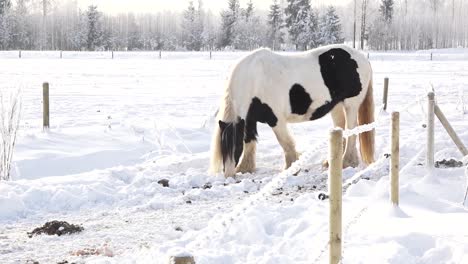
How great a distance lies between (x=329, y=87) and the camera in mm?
7828

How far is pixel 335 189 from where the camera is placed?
123 inches

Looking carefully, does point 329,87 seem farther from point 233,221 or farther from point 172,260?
point 172,260

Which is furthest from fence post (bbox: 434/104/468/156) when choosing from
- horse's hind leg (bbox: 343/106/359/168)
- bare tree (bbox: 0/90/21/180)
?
bare tree (bbox: 0/90/21/180)

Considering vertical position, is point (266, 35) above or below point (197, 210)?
above

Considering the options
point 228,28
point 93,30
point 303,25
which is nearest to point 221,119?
point 303,25

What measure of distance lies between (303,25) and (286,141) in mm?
64044

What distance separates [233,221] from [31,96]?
543 inches

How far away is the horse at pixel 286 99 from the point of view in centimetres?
725

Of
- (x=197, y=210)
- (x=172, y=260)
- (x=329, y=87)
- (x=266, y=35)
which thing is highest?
(x=266, y=35)

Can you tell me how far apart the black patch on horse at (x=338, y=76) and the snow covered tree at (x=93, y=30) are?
67.4 meters

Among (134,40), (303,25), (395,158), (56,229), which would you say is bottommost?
(56,229)

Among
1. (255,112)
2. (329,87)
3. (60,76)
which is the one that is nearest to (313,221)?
(255,112)

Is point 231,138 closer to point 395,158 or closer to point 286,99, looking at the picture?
point 286,99

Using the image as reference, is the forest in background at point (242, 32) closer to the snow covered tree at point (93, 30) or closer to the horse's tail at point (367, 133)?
the snow covered tree at point (93, 30)
